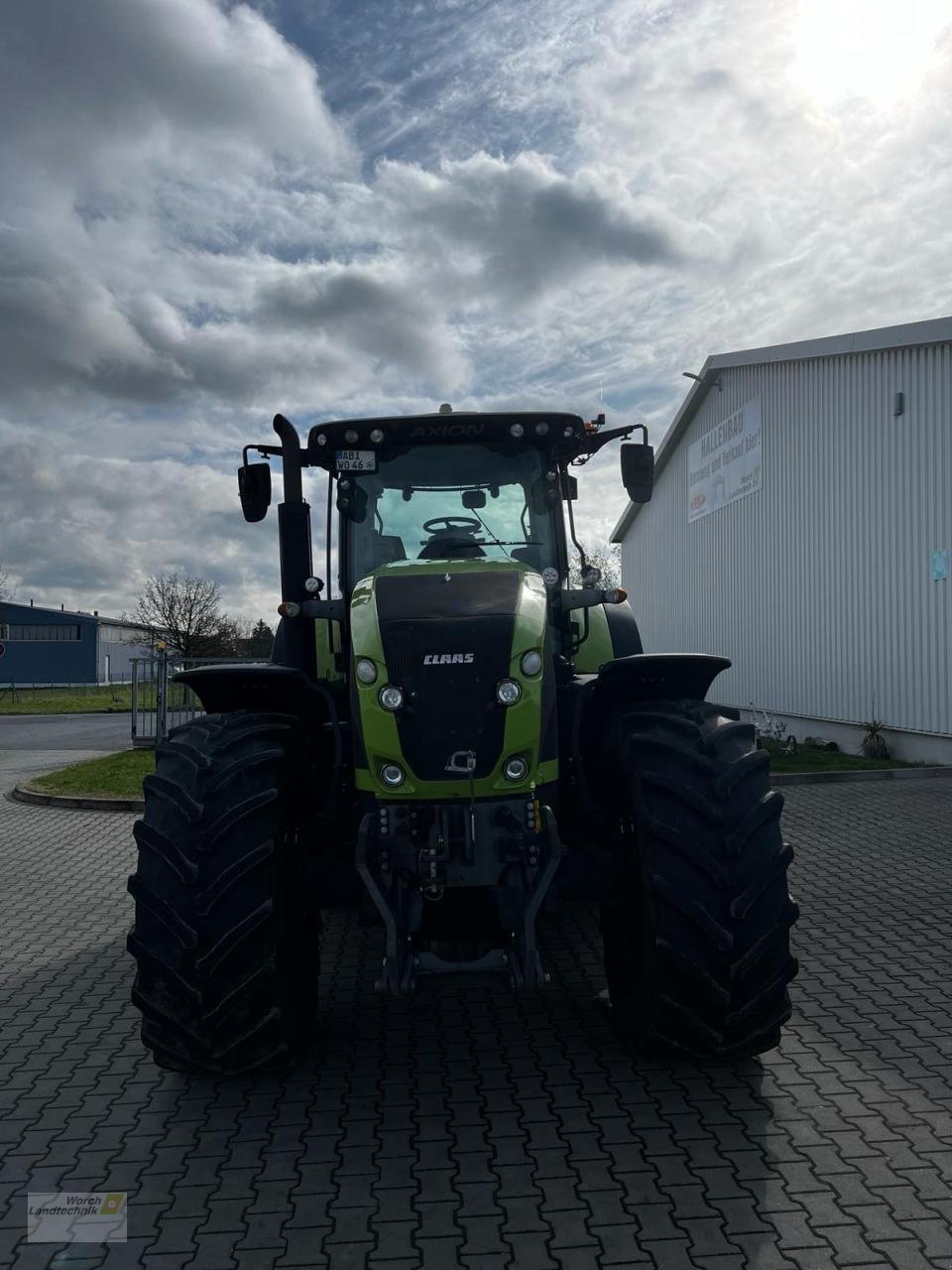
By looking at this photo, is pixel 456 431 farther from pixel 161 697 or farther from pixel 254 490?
pixel 161 697

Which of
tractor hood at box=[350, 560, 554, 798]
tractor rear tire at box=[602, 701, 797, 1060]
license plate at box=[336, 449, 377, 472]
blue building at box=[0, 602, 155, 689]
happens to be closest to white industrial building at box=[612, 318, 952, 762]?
license plate at box=[336, 449, 377, 472]

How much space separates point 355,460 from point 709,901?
270cm

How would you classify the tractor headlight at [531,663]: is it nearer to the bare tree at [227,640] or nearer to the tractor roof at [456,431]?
the tractor roof at [456,431]

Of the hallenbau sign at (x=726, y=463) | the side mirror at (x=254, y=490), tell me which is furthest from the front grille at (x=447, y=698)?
the hallenbau sign at (x=726, y=463)

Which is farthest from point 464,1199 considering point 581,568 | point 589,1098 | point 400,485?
point 400,485

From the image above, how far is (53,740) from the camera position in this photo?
80.5 ft

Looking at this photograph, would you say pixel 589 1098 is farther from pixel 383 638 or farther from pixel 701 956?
pixel 383 638

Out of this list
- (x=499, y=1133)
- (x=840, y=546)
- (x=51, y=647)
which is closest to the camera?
(x=499, y=1133)

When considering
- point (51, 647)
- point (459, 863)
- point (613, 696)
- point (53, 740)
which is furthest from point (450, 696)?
point (51, 647)

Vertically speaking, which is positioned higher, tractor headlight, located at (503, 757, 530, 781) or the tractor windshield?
the tractor windshield

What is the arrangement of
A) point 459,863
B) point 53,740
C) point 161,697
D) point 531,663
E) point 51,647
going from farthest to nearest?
point 51,647, point 53,740, point 161,697, point 531,663, point 459,863

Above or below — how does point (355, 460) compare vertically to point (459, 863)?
above

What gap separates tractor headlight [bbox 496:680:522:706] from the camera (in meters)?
4.26

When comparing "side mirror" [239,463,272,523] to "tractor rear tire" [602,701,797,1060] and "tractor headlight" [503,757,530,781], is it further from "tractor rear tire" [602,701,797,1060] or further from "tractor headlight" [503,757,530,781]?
"tractor rear tire" [602,701,797,1060]
